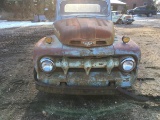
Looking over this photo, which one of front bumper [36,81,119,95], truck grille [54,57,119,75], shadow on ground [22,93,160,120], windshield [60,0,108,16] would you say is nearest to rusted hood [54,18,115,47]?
truck grille [54,57,119,75]

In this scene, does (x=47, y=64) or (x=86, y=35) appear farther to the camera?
(x=86, y=35)

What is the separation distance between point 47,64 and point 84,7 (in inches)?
94.5

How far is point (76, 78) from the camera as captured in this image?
4051 millimetres

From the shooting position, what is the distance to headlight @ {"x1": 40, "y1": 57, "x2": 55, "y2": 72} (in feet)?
13.4

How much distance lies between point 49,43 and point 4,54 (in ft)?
15.8

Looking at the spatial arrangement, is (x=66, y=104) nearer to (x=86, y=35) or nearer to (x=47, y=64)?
(x=47, y=64)

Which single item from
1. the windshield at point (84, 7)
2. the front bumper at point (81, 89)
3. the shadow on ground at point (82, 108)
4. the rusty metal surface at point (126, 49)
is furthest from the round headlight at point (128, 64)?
the windshield at point (84, 7)

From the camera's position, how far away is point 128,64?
162 inches

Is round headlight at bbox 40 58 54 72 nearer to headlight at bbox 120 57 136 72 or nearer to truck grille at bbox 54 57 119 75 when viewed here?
truck grille at bbox 54 57 119 75

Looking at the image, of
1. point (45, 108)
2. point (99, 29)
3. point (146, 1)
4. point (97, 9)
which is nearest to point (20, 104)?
point (45, 108)

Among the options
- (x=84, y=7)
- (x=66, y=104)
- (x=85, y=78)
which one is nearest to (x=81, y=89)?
(x=85, y=78)

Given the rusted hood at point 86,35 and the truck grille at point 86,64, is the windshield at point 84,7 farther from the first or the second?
the truck grille at point 86,64

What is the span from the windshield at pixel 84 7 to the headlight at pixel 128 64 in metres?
2.09

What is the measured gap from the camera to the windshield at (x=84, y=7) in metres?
5.91
